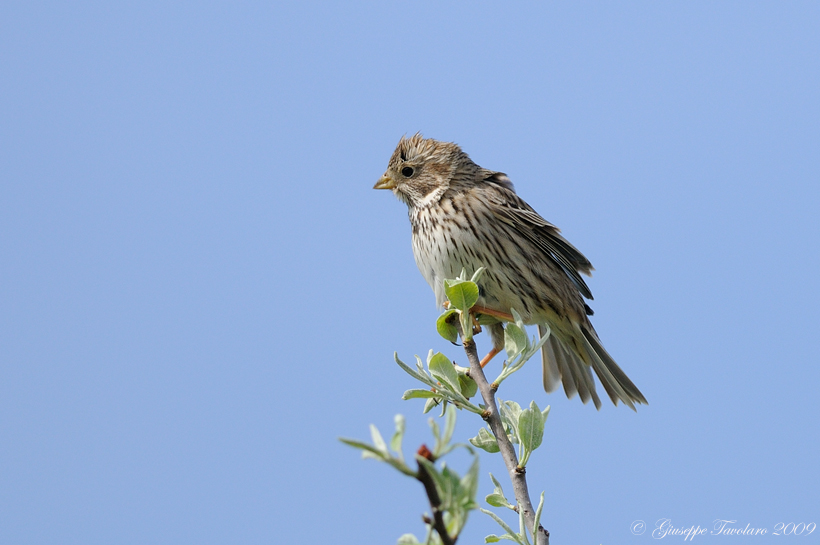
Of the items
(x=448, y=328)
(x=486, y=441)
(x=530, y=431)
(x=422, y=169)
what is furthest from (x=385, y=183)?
(x=530, y=431)

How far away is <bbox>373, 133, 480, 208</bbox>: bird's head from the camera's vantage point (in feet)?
20.8

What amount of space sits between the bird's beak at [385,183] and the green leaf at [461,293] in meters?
3.82

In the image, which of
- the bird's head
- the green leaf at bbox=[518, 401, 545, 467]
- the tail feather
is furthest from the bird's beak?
the green leaf at bbox=[518, 401, 545, 467]

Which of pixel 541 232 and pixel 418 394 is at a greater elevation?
pixel 541 232

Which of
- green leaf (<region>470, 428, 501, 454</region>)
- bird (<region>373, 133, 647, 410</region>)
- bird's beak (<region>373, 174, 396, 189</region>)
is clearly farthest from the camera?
bird's beak (<region>373, 174, 396, 189</region>)

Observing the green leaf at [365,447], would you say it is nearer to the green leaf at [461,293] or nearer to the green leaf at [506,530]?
the green leaf at [506,530]

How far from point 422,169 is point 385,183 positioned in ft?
1.12

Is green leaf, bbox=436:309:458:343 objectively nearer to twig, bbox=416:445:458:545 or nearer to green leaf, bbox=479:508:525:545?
green leaf, bbox=479:508:525:545

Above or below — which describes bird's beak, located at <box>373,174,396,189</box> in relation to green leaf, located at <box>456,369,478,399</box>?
above

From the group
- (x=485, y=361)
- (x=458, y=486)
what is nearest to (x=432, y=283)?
(x=485, y=361)

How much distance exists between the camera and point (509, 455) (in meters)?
2.39

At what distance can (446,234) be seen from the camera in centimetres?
577

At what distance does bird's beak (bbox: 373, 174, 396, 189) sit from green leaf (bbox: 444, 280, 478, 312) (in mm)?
3815

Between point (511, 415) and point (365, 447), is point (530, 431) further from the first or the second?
point (365, 447)
